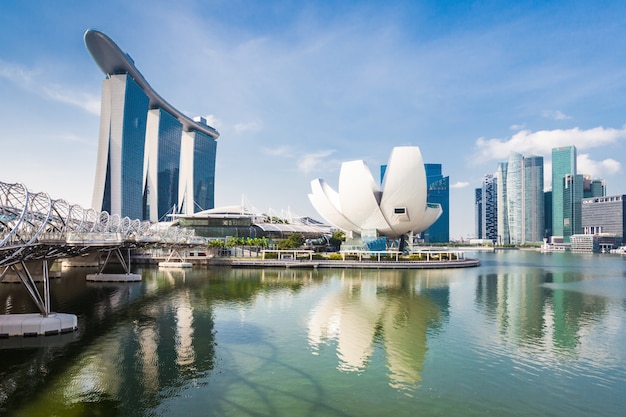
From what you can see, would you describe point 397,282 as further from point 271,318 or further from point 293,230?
point 293,230

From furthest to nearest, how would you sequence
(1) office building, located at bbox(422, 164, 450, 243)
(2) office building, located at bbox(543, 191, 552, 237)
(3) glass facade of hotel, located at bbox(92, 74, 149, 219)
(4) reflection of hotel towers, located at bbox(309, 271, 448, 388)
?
(1) office building, located at bbox(422, 164, 450, 243)
(2) office building, located at bbox(543, 191, 552, 237)
(3) glass facade of hotel, located at bbox(92, 74, 149, 219)
(4) reflection of hotel towers, located at bbox(309, 271, 448, 388)

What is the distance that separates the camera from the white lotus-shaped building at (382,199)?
132ft

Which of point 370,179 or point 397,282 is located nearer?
point 397,282

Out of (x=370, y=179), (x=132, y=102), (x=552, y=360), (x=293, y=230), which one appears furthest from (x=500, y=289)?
(x=132, y=102)

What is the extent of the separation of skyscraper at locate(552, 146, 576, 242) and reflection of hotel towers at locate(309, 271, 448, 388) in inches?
5136

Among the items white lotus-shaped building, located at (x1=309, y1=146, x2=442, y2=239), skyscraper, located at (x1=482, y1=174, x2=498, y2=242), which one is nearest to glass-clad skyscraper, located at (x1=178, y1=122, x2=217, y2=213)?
white lotus-shaped building, located at (x1=309, y1=146, x2=442, y2=239)

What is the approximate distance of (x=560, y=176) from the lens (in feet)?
446

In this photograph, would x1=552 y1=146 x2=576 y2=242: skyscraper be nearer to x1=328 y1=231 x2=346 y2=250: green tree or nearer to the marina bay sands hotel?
x1=328 y1=231 x2=346 y2=250: green tree

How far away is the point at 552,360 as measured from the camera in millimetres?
11148

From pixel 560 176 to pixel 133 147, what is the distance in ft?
428

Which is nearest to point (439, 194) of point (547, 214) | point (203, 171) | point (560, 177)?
point (547, 214)

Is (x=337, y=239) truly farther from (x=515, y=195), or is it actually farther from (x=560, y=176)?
(x=560, y=176)

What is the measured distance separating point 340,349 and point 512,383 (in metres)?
4.62

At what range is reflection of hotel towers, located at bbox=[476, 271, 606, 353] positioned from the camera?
44.0 feet
